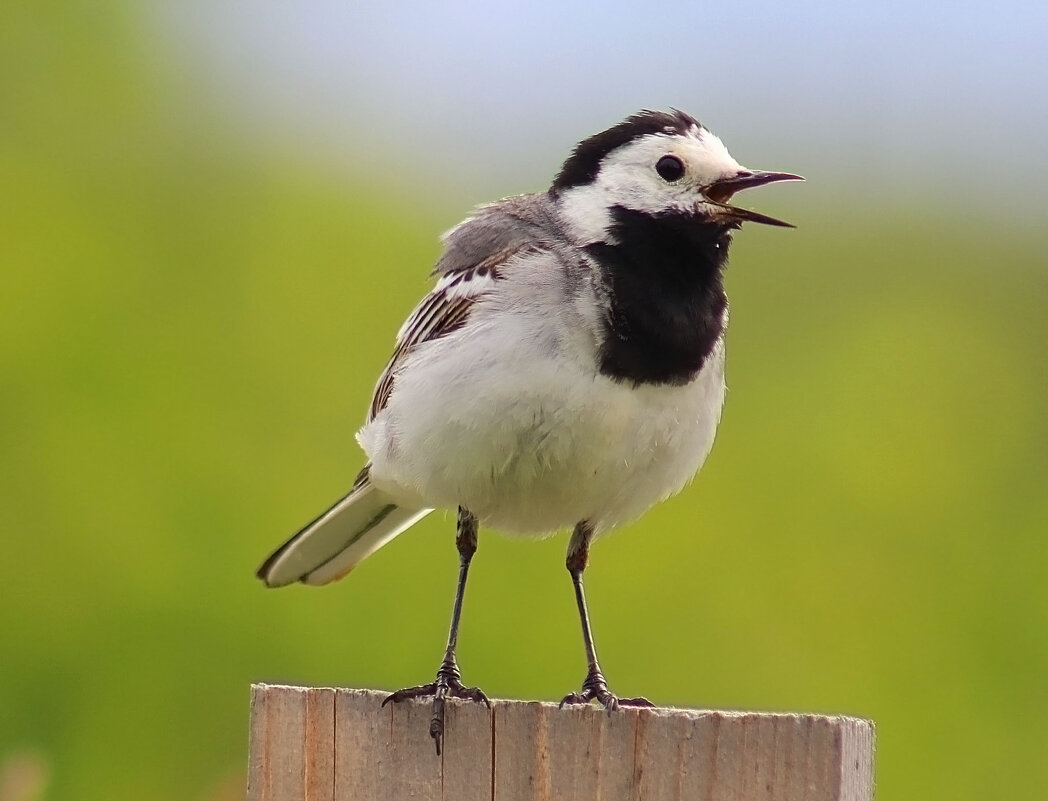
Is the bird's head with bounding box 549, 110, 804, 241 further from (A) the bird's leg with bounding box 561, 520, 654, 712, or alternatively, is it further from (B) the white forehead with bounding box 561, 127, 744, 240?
(A) the bird's leg with bounding box 561, 520, 654, 712

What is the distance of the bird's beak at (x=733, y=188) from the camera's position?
5059 mm

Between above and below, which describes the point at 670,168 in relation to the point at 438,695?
above

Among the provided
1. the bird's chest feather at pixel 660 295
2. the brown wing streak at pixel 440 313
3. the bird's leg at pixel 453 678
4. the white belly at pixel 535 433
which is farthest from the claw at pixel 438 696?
the brown wing streak at pixel 440 313

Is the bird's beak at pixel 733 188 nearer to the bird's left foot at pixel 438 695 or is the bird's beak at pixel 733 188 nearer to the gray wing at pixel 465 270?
the gray wing at pixel 465 270

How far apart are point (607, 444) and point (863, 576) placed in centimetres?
386

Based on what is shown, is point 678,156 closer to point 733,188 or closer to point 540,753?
point 733,188

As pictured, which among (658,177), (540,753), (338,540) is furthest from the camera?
(338,540)

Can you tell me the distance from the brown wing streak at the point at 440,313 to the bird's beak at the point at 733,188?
635mm

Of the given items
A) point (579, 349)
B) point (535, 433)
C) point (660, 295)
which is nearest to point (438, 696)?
point (535, 433)

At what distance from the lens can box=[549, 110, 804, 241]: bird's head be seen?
518 cm

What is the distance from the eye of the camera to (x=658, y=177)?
524cm

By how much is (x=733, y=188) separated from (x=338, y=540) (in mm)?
1977

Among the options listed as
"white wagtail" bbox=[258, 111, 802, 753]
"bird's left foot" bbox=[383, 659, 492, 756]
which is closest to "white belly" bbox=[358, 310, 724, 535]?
"white wagtail" bbox=[258, 111, 802, 753]

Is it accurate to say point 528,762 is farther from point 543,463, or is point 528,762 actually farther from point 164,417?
point 164,417
